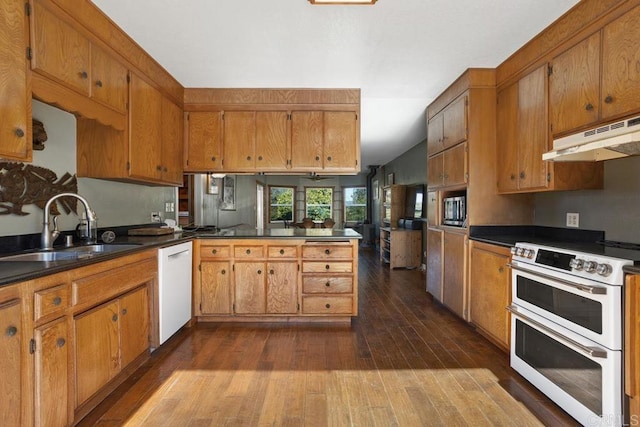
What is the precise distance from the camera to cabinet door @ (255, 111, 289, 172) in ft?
11.4

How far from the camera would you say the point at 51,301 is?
4.79ft

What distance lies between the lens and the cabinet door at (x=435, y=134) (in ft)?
12.1

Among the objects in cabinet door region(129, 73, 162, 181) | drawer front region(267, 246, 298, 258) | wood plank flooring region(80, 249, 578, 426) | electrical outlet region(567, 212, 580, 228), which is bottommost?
wood plank flooring region(80, 249, 578, 426)

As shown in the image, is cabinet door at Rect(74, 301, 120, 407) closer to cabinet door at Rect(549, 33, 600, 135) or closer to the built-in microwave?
the built-in microwave

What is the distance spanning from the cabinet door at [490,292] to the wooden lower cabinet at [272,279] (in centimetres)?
110

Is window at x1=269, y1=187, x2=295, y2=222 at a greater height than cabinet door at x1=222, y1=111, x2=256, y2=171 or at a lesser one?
lesser

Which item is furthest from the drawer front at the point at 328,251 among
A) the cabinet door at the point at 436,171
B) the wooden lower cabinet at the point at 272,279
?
the cabinet door at the point at 436,171

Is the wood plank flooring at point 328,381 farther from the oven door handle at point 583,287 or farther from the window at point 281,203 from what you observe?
the window at point 281,203

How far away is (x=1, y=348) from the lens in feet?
4.07

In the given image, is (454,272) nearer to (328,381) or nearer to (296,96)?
(328,381)

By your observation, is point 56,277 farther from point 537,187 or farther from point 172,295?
point 537,187

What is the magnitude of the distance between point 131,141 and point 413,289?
3917mm

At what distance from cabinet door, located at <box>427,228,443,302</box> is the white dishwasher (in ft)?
8.88

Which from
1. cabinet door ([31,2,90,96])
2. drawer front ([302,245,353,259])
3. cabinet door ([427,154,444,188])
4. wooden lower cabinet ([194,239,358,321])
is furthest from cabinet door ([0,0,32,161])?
cabinet door ([427,154,444,188])
